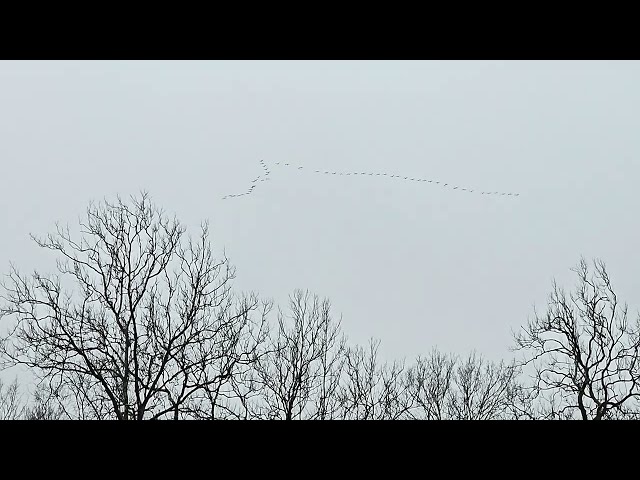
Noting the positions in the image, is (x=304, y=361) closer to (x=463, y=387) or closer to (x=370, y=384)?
(x=370, y=384)

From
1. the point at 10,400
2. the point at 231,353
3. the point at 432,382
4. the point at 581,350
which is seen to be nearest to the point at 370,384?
the point at 432,382

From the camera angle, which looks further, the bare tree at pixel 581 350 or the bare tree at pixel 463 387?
the bare tree at pixel 463 387

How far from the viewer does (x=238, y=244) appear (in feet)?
42.0

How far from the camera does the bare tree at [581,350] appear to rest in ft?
32.1

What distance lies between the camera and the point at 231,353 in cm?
1055

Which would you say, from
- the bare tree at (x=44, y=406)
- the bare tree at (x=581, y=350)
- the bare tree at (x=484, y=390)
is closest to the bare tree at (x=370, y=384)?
the bare tree at (x=484, y=390)

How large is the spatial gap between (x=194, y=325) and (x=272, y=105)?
7.09 metres

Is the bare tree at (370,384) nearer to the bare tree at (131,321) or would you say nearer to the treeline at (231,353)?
the treeline at (231,353)

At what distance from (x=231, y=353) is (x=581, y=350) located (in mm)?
5803

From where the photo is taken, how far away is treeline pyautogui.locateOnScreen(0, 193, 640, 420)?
400 inches

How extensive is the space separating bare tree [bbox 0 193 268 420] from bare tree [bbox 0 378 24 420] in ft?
2.26

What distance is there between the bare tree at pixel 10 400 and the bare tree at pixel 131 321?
0.69m

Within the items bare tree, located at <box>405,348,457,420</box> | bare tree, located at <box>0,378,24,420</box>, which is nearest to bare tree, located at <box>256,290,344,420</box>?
bare tree, located at <box>405,348,457,420</box>
